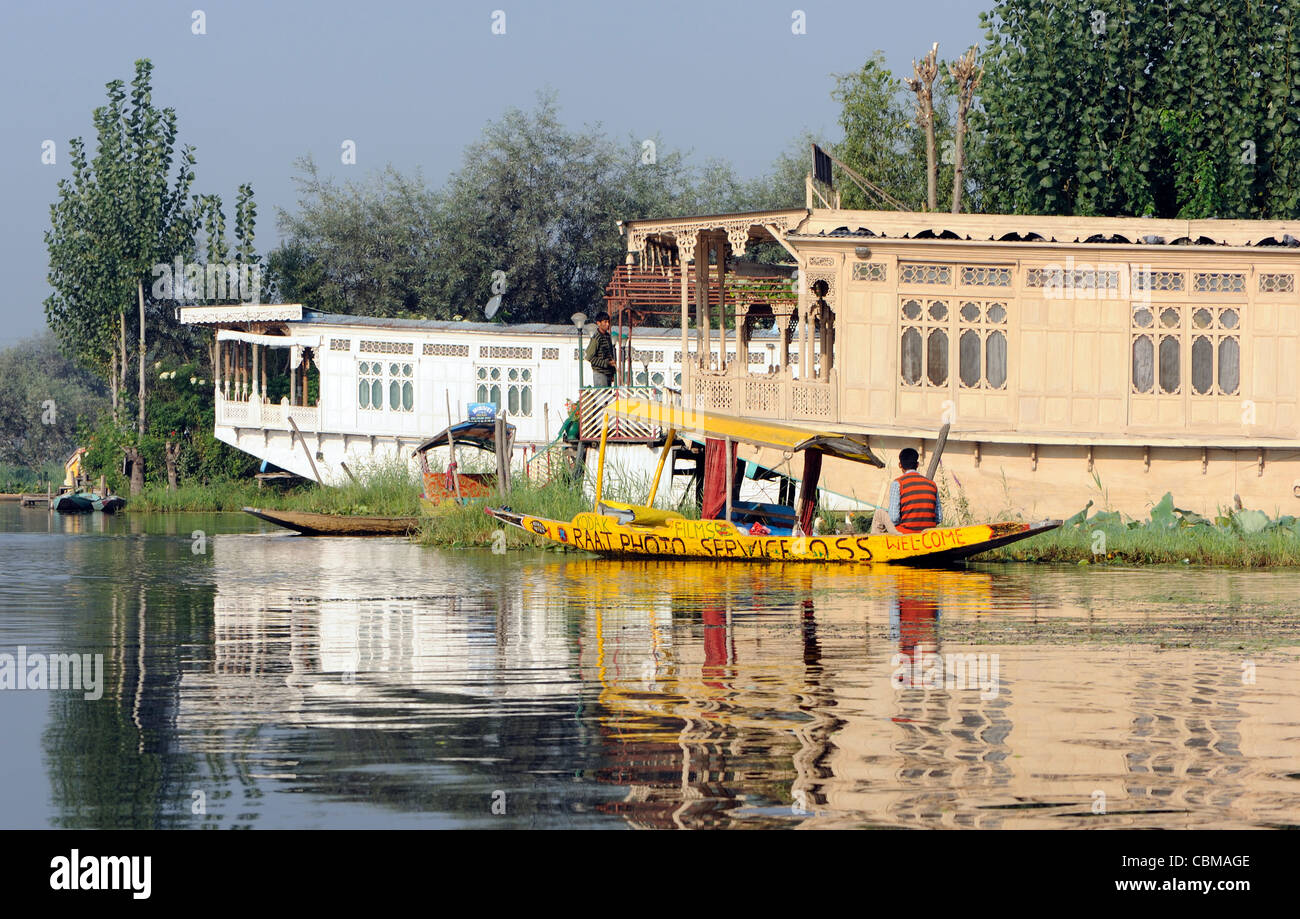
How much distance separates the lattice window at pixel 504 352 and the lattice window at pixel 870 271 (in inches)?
629

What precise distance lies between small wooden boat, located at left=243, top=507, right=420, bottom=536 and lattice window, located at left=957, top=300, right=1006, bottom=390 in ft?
34.1

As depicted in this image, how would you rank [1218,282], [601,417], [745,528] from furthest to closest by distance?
[601,417]
[1218,282]
[745,528]

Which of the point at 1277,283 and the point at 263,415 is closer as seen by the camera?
the point at 1277,283

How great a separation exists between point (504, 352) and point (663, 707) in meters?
30.3

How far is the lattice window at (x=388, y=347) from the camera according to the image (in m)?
40.3

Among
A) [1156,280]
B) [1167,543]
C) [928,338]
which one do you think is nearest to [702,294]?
[928,338]

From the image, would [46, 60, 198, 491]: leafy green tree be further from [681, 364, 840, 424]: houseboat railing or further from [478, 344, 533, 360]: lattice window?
[681, 364, 840, 424]: houseboat railing

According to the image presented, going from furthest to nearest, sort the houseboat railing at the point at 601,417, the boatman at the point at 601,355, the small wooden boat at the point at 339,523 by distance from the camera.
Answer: the small wooden boat at the point at 339,523
the boatman at the point at 601,355
the houseboat railing at the point at 601,417

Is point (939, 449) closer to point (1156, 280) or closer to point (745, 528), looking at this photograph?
point (745, 528)

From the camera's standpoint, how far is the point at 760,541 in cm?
2158

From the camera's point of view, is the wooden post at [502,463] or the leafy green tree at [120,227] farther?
the leafy green tree at [120,227]

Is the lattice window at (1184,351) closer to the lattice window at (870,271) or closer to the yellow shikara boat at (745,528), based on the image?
the lattice window at (870,271)

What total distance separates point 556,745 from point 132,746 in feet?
7.63

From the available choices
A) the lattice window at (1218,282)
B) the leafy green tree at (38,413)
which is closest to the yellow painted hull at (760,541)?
the lattice window at (1218,282)
